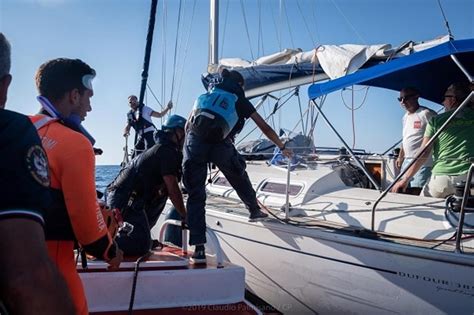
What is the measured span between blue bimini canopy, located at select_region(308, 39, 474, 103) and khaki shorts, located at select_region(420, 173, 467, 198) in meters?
0.94

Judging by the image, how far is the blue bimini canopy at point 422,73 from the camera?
3.76 meters

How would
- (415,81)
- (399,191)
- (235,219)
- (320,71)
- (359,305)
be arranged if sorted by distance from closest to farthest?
(359,305) < (399,191) < (235,219) < (415,81) < (320,71)

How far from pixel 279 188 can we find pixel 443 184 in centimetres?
164

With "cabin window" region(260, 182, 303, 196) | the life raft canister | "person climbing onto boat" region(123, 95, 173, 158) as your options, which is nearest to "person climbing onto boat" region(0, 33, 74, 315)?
the life raft canister

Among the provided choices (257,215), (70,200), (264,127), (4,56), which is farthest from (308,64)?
(4,56)

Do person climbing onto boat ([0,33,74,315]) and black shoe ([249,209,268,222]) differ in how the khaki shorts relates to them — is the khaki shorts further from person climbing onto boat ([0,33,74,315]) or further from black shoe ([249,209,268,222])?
person climbing onto boat ([0,33,74,315])

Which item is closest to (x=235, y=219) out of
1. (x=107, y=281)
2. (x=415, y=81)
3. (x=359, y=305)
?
(x=359, y=305)

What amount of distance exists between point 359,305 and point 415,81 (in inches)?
108

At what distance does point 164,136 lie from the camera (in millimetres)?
3906

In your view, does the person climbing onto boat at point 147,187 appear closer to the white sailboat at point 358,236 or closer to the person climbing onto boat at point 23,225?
the white sailboat at point 358,236

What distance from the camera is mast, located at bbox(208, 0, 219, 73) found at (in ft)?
30.0

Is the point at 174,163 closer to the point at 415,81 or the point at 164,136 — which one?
the point at 164,136

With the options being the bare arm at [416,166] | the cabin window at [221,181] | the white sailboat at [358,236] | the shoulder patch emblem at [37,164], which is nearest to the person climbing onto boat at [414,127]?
the bare arm at [416,166]

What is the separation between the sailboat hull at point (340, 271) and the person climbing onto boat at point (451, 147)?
2.84 ft
